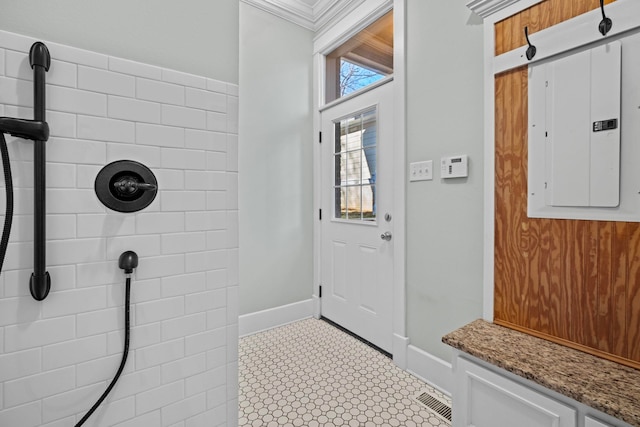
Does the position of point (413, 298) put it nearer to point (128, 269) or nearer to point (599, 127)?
point (599, 127)

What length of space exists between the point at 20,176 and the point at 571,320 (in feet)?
6.59

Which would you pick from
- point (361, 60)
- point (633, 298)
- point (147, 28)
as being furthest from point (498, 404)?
point (361, 60)

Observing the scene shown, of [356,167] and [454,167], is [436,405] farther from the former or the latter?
[356,167]

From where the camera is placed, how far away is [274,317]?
2678 mm

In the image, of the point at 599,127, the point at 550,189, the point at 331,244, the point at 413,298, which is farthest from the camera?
the point at 331,244

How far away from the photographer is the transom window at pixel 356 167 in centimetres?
236

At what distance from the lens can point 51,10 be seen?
0.93 m

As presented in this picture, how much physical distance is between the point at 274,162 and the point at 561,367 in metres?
2.28

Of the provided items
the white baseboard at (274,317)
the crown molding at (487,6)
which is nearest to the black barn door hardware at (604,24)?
the crown molding at (487,6)

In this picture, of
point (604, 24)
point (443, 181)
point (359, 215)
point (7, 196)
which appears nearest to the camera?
point (7, 196)

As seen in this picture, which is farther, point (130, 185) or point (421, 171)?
point (421, 171)

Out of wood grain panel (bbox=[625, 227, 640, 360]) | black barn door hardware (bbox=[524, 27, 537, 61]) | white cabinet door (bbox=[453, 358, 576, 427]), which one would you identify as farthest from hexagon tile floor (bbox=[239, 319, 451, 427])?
black barn door hardware (bbox=[524, 27, 537, 61])

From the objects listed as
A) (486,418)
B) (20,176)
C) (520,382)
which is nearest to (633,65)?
(520,382)

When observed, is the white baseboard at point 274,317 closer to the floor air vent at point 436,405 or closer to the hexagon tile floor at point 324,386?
the hexagon tile floor at point 324,386
